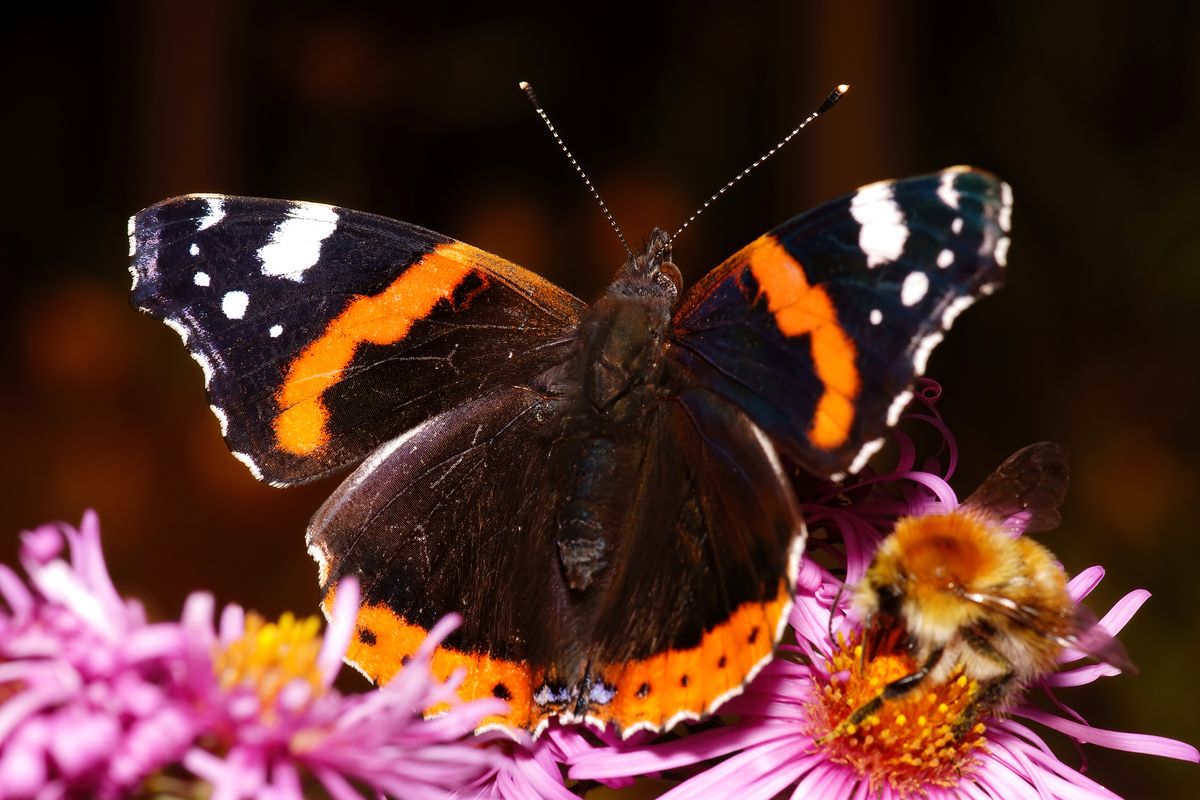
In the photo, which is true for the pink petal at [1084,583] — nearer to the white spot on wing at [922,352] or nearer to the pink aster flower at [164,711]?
the white spot on wing at [922,352]

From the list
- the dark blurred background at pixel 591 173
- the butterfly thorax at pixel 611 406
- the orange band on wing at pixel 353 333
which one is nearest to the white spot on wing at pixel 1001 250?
the butterfly thorax at pixel 611 406

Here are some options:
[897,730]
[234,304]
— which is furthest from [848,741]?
[234,304]

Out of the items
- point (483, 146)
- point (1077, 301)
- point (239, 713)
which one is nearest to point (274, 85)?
point (483, 146)

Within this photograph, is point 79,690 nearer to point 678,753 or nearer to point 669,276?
point 678,753

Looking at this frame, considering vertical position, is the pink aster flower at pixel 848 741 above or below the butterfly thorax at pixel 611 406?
below

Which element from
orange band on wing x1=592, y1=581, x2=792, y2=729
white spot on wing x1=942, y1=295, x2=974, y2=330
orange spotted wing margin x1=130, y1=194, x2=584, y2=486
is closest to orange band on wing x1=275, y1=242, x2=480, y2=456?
orange spotted wing margin x1=130, y1=194, x2=584, y2=486

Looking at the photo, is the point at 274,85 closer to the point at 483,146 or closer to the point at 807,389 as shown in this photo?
the point at 483,146
